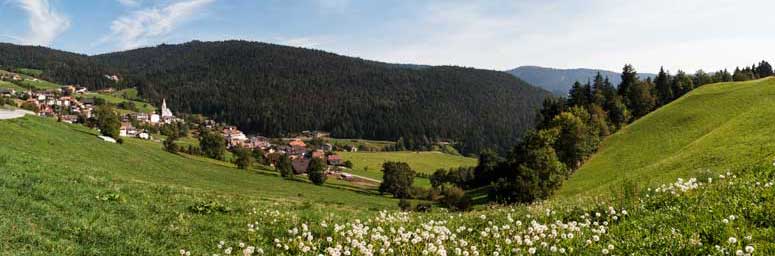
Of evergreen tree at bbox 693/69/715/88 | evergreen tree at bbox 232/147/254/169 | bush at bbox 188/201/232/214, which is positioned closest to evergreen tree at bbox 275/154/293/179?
evergreen tree at bbox 232/147/254/169

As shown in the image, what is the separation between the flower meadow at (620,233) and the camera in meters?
6.30

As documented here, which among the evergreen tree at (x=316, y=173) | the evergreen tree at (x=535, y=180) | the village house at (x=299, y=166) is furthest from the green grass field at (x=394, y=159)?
the evergreen tree at (x=535, y=180)

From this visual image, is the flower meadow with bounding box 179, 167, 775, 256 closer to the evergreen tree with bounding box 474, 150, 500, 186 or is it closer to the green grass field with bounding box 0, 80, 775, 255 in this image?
the green grass field with bounding box 0, 80, 775, 255

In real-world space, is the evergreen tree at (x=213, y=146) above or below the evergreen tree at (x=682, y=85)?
below

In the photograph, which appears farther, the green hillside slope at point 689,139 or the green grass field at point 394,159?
the green grass field at point 394,159

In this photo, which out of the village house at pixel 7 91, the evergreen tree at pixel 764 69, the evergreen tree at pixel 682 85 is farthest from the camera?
the village house at pixel 7 91

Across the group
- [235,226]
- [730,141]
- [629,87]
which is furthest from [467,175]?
[235,226]

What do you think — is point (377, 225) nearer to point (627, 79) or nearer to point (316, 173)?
point (316, 173)

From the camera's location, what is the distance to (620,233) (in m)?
7.47

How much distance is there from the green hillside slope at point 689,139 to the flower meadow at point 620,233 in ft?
55.9

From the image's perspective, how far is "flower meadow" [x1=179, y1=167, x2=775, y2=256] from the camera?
248 inches

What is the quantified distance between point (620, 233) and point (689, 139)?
172 feet

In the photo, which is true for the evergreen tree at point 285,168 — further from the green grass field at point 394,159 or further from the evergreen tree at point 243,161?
the green grass field at point 394,159

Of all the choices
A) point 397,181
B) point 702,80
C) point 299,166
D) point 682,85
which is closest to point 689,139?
point 397,181
